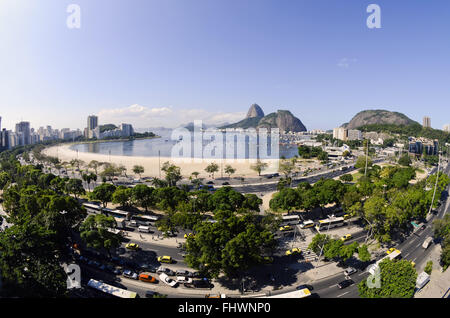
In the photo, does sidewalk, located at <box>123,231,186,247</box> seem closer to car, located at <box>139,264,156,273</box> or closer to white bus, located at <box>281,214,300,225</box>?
Answer: car, located at <box>139,264,156,273</box>

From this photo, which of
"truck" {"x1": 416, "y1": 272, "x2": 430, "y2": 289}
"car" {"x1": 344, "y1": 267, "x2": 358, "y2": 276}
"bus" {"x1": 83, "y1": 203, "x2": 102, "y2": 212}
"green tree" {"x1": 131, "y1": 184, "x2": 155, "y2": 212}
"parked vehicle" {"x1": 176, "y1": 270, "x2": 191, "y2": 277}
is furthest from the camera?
"bus" {"x1": 83, "y1": 203, "x2": 102, "y2": 212}

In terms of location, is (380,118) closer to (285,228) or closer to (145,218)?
(285,228)

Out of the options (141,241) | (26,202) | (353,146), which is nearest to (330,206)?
(141,241)

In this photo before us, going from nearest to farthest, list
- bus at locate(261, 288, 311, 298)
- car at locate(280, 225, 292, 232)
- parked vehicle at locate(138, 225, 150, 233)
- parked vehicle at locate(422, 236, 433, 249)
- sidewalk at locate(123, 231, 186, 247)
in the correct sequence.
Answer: bus at locate(261, 288, 311, 298)
parked vehicle at locate(422, 236, 433, 249)
sidewalk at locate(123, 231, 186, 247)
parked vehicle at locate(138, 225, 150, 233)
car at locate(280, 225, 292, 232)

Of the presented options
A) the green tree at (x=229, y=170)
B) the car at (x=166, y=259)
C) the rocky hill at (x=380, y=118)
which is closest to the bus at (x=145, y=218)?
the car at (x=166, y=259)

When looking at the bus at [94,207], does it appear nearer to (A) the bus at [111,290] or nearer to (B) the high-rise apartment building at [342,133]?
(A) the bus at [111,290]

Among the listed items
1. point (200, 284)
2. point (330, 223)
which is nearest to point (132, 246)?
point (200, 284)

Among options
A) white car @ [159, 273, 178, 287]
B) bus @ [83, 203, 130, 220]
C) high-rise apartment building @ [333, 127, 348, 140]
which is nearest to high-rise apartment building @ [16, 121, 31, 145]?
bus @ [83, 203, 130, 220]

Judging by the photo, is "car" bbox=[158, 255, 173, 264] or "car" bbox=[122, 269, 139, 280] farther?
"car" bbox=[158, 255, 173, 264]
